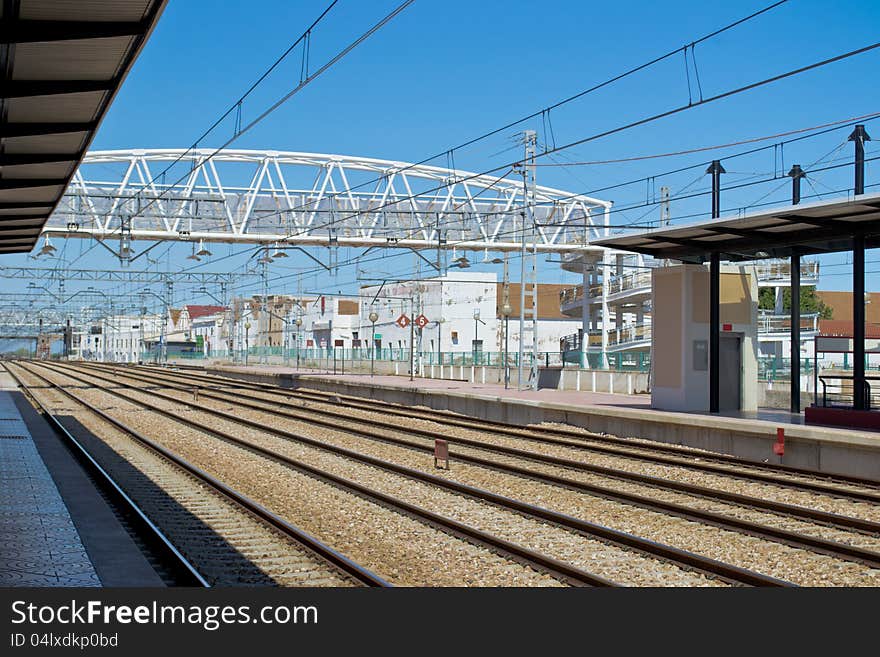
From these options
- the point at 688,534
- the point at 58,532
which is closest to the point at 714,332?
the point at 688,534

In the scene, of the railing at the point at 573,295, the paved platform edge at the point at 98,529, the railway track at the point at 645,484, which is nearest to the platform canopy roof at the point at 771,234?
the railway track at the point at 645,484

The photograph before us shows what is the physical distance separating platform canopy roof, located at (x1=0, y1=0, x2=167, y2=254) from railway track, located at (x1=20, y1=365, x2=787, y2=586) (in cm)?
646

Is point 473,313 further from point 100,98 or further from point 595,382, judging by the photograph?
point 100,98

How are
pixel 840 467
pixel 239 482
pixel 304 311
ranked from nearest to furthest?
1. pixel 239 482
2. pixel 840 467
3. pixel 304 311

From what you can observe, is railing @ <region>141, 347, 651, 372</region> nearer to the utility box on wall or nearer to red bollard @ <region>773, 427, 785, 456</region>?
the utility box on wall

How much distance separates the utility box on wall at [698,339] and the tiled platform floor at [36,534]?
14743mm

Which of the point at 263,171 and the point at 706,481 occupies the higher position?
the point at 263,171

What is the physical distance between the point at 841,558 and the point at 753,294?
1560 centimetres

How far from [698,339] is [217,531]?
15.3 meters

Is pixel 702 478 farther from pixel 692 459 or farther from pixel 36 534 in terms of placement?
pixel 36 534

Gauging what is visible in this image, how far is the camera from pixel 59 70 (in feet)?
37.4

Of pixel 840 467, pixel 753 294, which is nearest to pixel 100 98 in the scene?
pixel 840 467

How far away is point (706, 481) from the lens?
1622 centimetres

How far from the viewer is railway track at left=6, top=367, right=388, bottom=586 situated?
9398mm
